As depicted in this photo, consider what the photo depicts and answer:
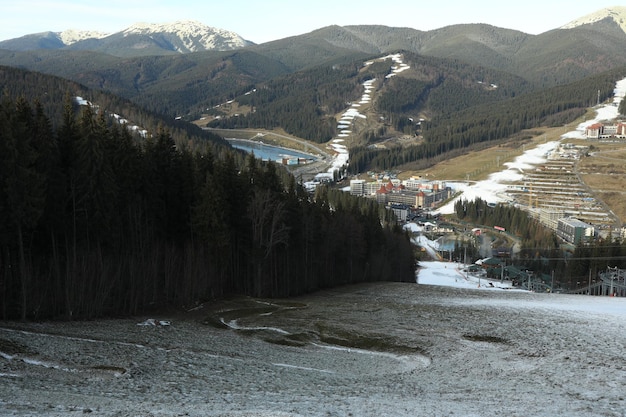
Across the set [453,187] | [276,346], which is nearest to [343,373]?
[276,346]

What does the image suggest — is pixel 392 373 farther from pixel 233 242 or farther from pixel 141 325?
pixel 233 242

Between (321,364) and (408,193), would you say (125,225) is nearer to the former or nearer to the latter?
(321,364)

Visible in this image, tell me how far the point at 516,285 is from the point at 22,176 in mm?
81326

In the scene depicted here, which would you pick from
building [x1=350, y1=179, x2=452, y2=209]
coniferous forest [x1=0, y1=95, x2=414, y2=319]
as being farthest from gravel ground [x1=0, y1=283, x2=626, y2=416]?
building [x1=350, y1=179, x2=452, y2=209]

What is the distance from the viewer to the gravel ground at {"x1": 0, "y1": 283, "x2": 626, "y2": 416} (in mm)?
13758

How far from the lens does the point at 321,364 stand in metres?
20.1

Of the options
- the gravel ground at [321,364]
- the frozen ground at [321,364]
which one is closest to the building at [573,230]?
the frozen ground at [321,364]

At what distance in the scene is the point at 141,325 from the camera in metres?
25.7

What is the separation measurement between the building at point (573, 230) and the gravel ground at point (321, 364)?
10307 centimetres

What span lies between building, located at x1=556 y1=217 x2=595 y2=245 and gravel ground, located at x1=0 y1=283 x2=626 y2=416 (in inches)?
4058

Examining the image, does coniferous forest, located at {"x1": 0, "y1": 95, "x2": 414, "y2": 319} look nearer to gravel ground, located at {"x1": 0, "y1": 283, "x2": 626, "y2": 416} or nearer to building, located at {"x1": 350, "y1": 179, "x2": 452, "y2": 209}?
gravel ground, located at {"x1": 0, "y1": 283, "x2": 626, "y2": 416}

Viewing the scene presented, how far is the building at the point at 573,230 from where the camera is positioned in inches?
4882

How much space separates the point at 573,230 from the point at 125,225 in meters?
121

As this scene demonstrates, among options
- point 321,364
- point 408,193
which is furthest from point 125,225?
point 408,193
